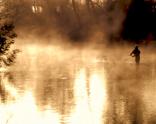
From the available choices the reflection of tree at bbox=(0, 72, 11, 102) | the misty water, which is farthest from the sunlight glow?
the reflection of tree at bbox=(0, 72, 11, 102)

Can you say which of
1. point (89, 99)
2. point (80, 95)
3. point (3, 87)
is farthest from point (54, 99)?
point (3, 87)

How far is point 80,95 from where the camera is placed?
27.5 meters

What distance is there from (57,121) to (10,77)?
15.9 meters

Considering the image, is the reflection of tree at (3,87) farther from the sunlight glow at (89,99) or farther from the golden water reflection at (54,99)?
the sunlight glow at (89,99)

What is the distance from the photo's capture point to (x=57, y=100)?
2566 centimetres

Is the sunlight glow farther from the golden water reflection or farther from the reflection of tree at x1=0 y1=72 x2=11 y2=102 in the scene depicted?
the reflection of tree at x1=0 y1=72 x2=11 y2=102

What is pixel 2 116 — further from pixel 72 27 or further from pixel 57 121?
pixel 72 27

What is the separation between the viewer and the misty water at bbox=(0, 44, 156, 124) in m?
21.2

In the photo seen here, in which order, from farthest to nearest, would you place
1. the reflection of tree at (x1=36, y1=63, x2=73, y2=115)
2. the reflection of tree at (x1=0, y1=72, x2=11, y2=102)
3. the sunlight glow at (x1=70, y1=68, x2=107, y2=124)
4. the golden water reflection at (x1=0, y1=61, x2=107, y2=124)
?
1. the reflection of tree at (x1=0, y1=72, x2=11, y2=102)
2. the reflection of tree at (x1=36, y1=63, x2=73, y2=115)
3. the golden water reflection at (x1=0, y1=61, x2=107, y2=124)
4. the sunlight glow at (x1=70, y1=68, x2=107, y2=124)

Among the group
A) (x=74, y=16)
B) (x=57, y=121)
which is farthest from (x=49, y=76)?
(x=74, y=16)

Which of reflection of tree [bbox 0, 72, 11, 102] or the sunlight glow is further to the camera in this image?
reflection of tree [bbox 0, 72, 11, 102]

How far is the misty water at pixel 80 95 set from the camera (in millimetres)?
21234

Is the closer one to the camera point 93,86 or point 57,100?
point 57,100

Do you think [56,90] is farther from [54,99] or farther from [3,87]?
[54,99]
